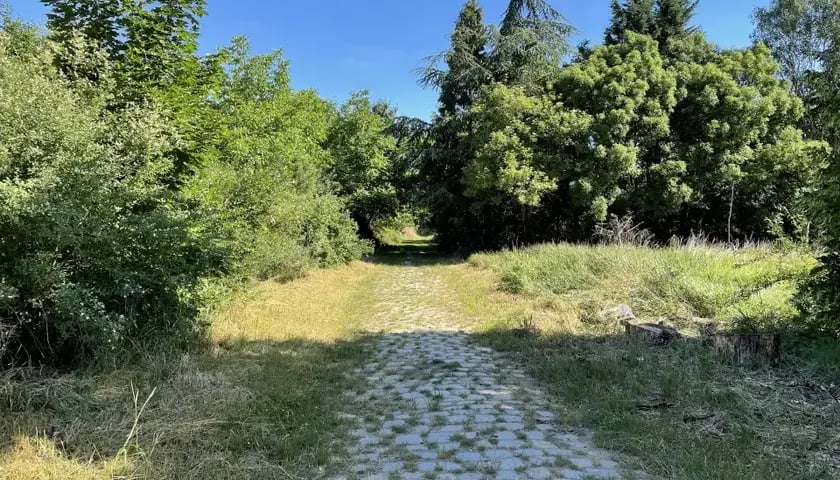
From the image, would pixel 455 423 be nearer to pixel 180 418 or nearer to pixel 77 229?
pixel 180 418

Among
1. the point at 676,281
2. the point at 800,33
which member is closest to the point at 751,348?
→ the point at 676,281

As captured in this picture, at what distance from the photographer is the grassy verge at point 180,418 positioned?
3188 mm

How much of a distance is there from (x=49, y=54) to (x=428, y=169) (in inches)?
677

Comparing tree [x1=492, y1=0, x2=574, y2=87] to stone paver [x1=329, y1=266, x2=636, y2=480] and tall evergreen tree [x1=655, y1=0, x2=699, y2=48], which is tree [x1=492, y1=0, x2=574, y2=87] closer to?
tall evergreen tree [x1=655, y1=0, x2=699, y2=48]

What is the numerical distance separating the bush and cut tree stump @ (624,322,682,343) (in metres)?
6.02

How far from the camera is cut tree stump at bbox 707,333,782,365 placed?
5.36 m

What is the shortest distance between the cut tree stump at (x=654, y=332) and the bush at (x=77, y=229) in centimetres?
602

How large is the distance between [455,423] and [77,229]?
3.78 m

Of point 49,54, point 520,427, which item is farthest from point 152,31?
point 520,427

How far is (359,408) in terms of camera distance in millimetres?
4746

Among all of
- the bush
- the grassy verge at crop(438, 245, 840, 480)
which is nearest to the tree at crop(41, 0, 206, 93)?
the bush

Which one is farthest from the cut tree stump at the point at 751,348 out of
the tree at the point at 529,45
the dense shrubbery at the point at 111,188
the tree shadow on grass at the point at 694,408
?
the tree at the point at 529,45

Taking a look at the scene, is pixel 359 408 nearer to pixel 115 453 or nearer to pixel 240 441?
pixel 240 441

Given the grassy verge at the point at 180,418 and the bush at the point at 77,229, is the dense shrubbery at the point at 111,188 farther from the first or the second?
the grassy verge at the point at 180,418
